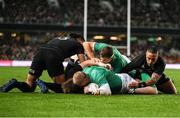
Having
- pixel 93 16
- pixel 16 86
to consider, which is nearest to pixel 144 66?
pixel 16 86

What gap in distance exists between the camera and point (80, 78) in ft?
49.4

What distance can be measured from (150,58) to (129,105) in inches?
97.7

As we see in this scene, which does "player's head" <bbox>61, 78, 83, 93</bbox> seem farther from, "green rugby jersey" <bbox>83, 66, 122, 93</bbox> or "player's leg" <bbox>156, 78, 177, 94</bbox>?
"player's leg" <bbox>156, 78, 177, 94</bbox>

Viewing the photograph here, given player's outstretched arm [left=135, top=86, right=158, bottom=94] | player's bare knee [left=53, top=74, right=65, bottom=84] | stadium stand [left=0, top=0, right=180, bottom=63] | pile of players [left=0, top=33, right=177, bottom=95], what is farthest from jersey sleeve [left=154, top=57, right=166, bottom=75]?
stadium stand [left=0, top=0, right=180, bottom=63]

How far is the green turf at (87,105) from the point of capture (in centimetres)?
1170

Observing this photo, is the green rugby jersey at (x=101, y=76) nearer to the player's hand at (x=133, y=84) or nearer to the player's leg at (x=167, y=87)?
the player's hand at (x=133, y=84)

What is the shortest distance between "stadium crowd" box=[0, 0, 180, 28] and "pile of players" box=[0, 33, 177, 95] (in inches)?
1548

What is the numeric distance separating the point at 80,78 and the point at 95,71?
41cm

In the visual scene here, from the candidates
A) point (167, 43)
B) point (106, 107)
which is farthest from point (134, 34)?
point (106, 107)

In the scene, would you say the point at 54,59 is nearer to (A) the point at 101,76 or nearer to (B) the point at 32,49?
(A) the point at 101,76

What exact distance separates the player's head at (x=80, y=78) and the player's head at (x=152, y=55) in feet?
4.98

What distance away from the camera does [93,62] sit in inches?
612

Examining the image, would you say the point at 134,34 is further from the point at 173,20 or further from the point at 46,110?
the point at 46,110

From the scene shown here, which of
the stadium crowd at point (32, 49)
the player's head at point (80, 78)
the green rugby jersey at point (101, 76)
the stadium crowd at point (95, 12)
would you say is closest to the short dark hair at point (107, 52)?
the green rugby jersey at point (101, 76)
